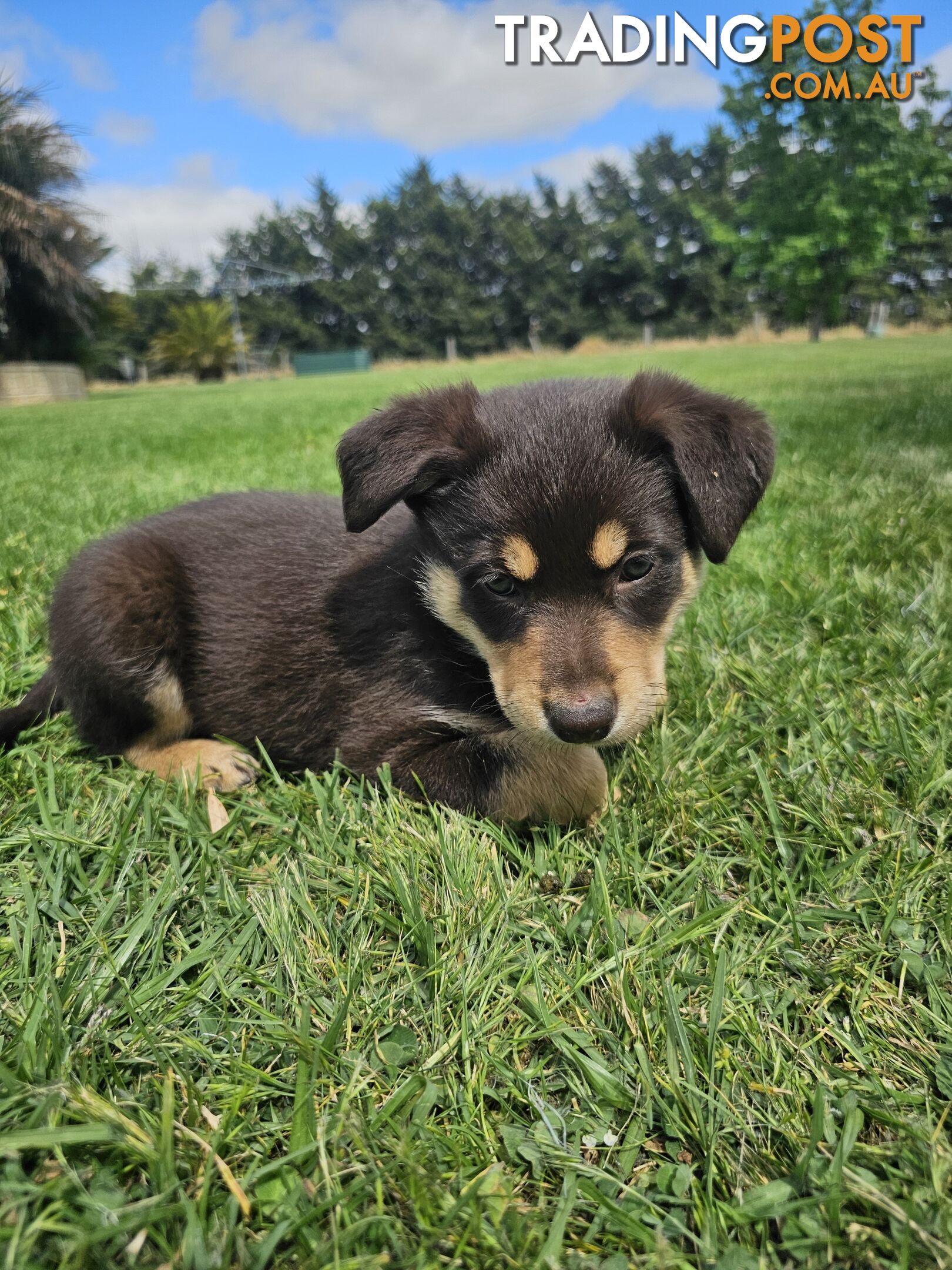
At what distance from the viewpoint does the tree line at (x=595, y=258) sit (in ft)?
126

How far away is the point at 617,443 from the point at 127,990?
5.79 ft

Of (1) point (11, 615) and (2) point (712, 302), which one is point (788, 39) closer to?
(1) point (11, 615)

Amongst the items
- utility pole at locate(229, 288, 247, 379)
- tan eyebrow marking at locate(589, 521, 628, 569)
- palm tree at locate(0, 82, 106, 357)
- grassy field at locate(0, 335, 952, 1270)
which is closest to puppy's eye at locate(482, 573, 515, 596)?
tan eyebrow marking at locate(589, 521, 628, 569)

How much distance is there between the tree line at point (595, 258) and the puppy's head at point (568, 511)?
→ 3041 centimetres

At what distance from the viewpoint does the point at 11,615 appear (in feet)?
11.7

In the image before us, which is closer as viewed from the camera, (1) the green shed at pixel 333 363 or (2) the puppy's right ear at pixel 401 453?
(2) the puppy's right ear at pixel 401 453

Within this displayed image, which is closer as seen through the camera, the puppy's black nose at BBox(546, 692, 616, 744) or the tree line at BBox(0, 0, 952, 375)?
the puppy's black nose at BBox(546, 692, 616, 744)

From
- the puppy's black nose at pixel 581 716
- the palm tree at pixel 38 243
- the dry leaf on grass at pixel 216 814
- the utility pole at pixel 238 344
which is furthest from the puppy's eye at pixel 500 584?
the utility pole at pixel 238 344

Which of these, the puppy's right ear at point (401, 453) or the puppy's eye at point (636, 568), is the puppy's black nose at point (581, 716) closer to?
the puppy's eye at point (636, 568)

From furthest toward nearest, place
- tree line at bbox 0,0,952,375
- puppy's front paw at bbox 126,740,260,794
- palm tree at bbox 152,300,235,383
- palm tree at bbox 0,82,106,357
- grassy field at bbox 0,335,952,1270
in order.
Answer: palm tree at bbox 152,300,235,383, tree line at bbox 0,0,952,375, palm tree at bbox 0,82,106,357, puppy's front paw at bbox 126,740,260,794, grassy field at bbox 0,335,952,1270

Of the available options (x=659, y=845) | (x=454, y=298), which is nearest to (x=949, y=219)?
(x=454, y=298)

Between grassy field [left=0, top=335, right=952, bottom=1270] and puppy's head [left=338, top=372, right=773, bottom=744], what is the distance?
43 cm

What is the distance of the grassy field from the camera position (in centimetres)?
113

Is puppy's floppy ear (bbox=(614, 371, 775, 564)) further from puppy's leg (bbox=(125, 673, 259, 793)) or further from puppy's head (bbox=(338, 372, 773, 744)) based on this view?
puppy's leg (bbox=(125, 673, 259, 793))
